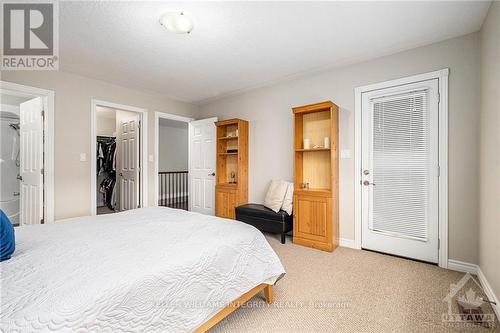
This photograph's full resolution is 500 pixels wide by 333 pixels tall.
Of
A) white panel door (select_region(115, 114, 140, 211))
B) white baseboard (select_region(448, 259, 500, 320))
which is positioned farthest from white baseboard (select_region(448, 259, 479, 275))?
white panel door (select_region(115, 114, 140, 211))

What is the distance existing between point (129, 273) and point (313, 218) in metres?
2.54

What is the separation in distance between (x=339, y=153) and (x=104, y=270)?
9.80 ft

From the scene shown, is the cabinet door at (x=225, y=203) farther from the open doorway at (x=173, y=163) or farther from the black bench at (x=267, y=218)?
the open doorway at (x=173, y=163)

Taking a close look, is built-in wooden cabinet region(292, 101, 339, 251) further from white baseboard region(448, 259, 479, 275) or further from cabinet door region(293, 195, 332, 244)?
white baseboard region(448, 259, 479, 275)

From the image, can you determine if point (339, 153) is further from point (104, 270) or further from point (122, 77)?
point (122, 77)

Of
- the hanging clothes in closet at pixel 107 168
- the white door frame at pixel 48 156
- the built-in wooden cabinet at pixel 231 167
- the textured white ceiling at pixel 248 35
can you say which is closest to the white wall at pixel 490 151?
the textured white ceiling at pixel 248 35

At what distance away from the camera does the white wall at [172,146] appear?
7.43 meters

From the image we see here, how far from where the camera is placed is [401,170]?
2.83 meters

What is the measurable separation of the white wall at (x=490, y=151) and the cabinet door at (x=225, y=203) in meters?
3.21

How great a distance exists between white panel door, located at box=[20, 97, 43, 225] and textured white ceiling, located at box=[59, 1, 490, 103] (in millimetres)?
890

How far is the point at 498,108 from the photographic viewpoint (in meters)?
1.81

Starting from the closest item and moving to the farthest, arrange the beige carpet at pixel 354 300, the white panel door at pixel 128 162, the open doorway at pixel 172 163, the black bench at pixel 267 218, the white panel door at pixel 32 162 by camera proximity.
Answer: the beige carpet at pixel 354 300, the white panel door at pixel 32 162, the black bench at pixel 267 218, the white panel door at pixel 128 162, the open doorway at pixel 172 163

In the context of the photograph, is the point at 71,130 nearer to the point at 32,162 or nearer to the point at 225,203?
the point at 32,162

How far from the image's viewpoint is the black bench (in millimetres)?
3393
